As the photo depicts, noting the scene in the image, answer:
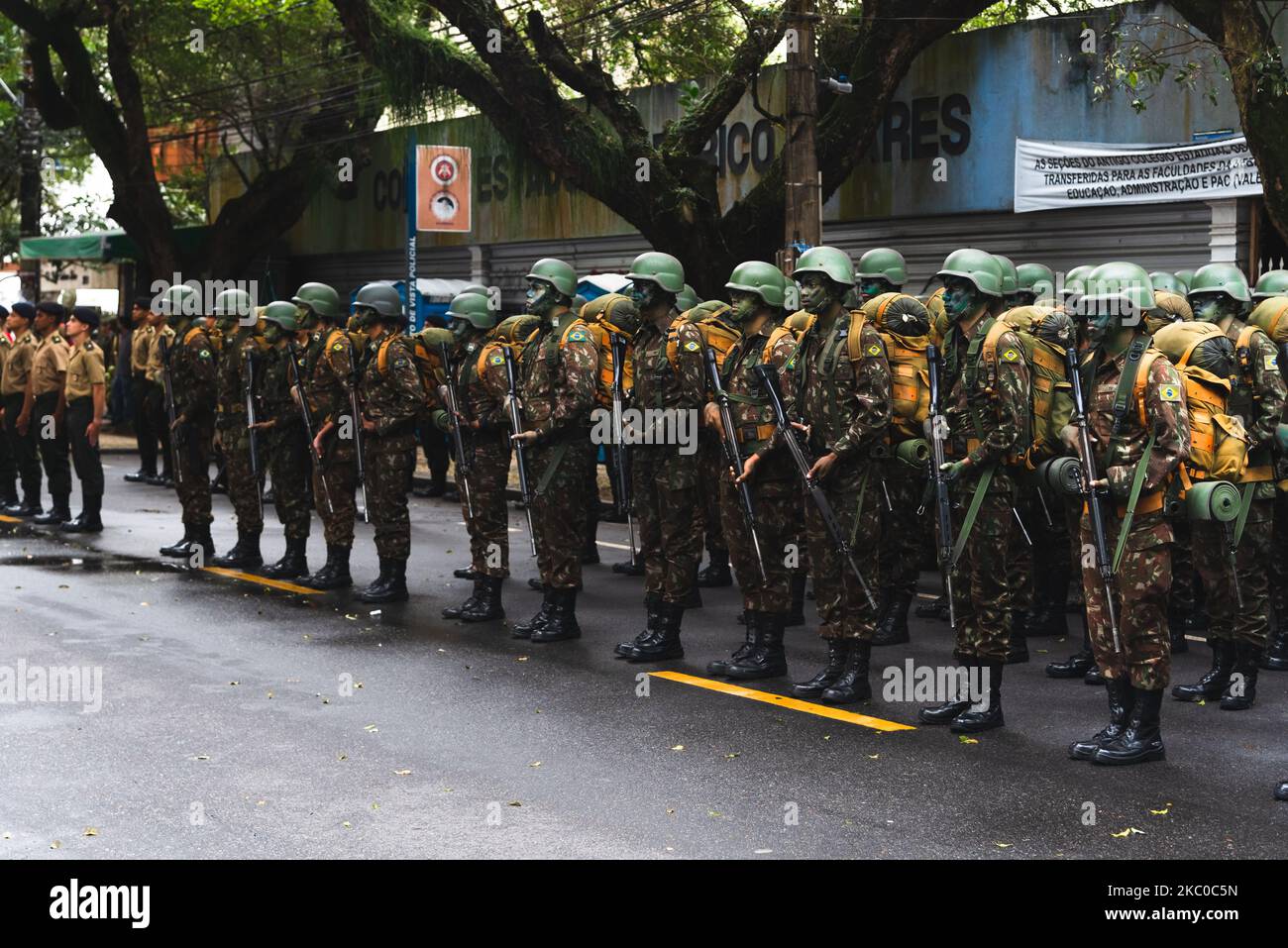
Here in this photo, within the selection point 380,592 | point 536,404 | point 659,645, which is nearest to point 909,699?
point 659,645

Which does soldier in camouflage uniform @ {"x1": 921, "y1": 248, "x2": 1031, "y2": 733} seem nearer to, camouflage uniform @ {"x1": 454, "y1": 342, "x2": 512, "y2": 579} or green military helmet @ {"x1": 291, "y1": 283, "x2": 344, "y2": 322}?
camouflage uniform @ {"x1": 454, "y1": 342, "x2": 512, "y2": 579}

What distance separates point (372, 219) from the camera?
26.9 m

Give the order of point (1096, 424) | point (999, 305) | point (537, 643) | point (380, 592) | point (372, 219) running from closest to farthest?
point (1096, 424)
point (999, 305)
point (537, 643)
point (380, 592)
point (372, 219)

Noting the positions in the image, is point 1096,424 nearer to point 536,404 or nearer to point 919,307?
point 919,307

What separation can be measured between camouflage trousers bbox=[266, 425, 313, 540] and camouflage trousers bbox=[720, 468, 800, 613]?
4376mm

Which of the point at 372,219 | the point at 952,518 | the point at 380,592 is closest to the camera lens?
the point at 952,518

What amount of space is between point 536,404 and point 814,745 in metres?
3.22

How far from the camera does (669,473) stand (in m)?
8.86

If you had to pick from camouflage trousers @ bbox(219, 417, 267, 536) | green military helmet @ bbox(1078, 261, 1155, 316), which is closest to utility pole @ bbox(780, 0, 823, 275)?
camouflage trousers @ bbox(219, 417, 267, 536)

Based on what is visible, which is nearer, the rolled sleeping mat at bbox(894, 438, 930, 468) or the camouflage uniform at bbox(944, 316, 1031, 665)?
the camouflage uniform at bbox(944, 316, 1031, 665)

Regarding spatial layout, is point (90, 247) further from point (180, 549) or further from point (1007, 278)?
point (1007, 278)

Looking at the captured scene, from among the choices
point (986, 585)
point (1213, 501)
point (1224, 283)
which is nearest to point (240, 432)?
point (986, 585)

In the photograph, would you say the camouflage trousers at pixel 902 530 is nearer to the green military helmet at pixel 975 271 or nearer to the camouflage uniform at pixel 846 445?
the camouflage uniform at pixel 846 445

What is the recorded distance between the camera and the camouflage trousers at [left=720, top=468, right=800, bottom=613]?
846 centimetres
